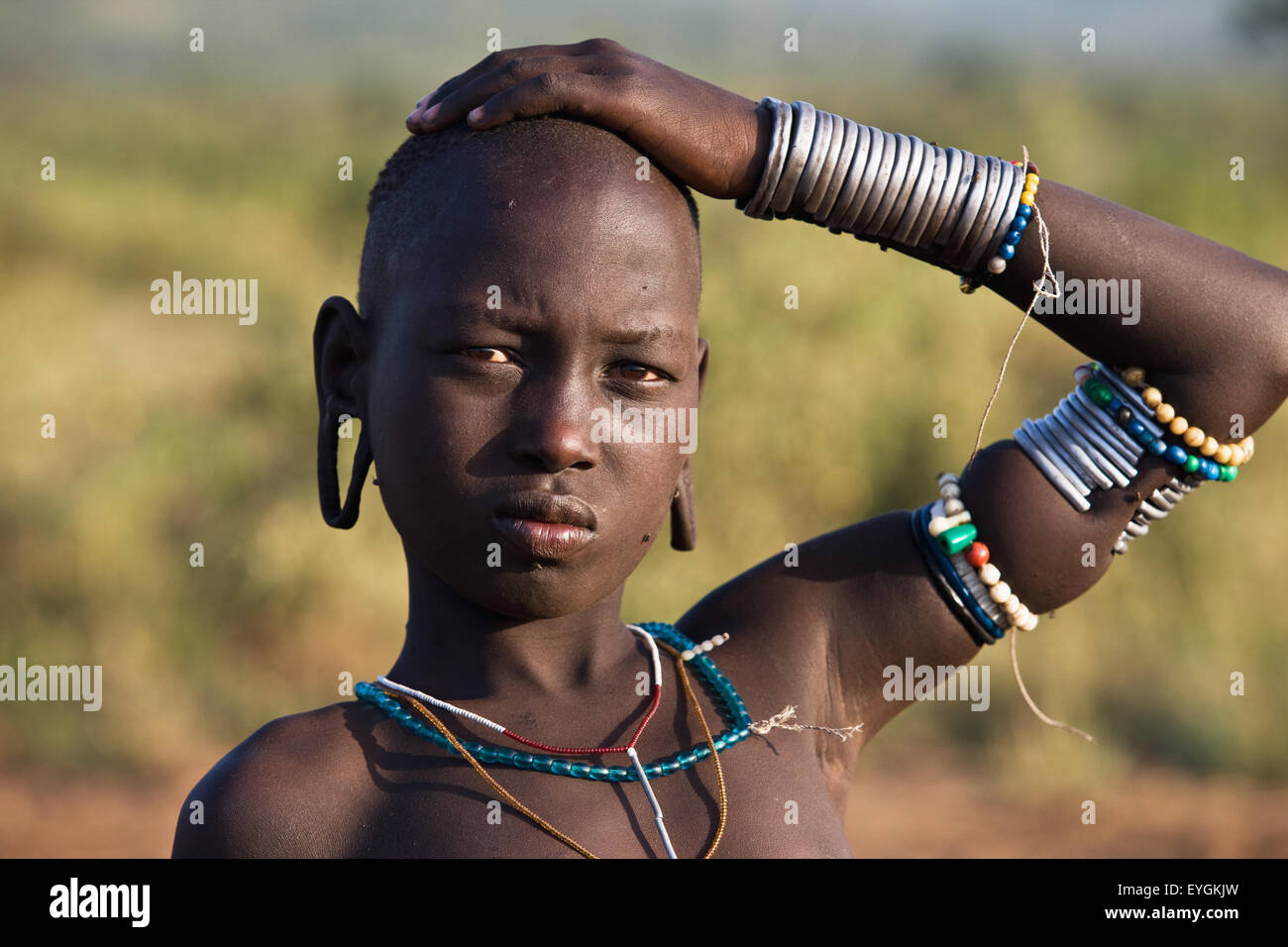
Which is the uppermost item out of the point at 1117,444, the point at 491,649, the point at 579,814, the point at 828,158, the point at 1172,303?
the point at 828,158

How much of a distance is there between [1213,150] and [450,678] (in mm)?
11273

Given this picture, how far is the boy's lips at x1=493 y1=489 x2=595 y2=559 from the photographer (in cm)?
220

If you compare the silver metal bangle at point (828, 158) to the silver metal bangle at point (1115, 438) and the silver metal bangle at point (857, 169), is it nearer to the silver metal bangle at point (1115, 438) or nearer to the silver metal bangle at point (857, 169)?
the silver metal bangle at point (857, 169)

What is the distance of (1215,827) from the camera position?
673cm

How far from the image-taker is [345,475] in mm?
7980

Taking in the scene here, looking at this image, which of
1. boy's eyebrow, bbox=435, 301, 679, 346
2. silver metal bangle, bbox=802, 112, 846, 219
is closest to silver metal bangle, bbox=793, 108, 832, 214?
silver metal bangle, bbox=802, 112, 846, 219

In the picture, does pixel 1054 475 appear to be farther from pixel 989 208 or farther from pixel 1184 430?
pixel 989 208

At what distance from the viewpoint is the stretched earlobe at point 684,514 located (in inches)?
106

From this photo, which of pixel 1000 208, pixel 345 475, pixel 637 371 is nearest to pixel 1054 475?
pixel 1000 208

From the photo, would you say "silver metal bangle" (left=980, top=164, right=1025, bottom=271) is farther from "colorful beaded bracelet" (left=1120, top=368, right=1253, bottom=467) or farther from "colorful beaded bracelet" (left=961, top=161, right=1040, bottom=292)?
"colorful beaded bracelet" (left=1120, top=368, right=1253, bottom=467)

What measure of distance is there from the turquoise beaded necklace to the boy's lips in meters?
0.34

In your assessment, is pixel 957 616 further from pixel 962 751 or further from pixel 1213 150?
pixel 1213 150

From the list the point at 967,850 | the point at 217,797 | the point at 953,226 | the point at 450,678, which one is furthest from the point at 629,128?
the point at 967,850

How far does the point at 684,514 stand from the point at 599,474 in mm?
478
